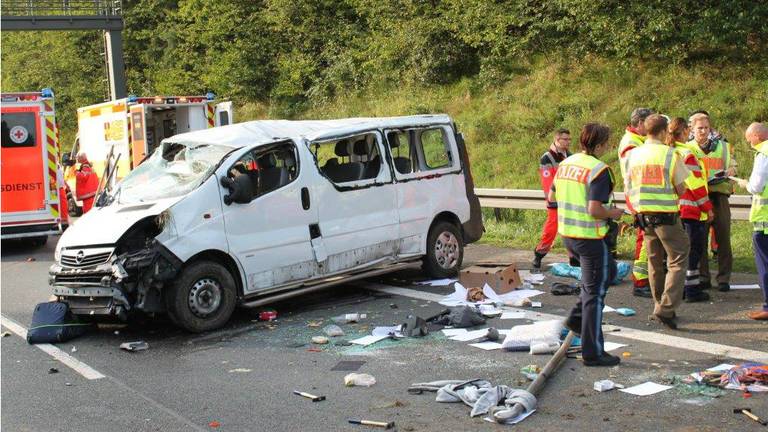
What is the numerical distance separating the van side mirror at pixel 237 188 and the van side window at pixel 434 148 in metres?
2.69

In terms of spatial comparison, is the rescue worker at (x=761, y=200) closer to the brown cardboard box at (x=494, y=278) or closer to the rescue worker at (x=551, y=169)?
the brown cardboard box at (x=494, y=278)

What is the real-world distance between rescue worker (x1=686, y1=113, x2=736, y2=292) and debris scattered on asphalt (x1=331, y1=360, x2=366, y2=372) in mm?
4017

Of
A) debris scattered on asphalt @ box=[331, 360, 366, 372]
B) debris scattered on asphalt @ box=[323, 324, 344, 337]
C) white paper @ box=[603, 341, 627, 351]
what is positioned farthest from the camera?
debris scattered on asphalt @ box=[323, 324, 344, 337]

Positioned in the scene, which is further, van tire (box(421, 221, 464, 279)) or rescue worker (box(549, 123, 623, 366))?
van tire (box(421, 221, 464, 279))

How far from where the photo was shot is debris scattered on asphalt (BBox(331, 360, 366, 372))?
24.2ft

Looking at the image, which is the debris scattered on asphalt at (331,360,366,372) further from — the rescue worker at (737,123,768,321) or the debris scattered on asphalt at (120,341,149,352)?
the rescue worker at (737,123,768,321)

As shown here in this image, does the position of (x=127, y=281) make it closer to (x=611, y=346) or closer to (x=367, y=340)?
(x=367, y=340)

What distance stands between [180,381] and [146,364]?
75cm

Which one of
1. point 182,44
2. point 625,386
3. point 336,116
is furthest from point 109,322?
point 182,44

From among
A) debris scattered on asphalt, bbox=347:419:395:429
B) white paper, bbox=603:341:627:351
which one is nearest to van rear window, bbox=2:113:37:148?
white paper, bbox=603:341:627:351

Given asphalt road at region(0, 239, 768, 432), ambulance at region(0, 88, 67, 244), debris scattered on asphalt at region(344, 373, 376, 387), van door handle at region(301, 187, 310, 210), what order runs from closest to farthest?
asphalt road at region(0, 239, 768, 432), debris scattered on asphalt at region(344, 373, 376, 387), van door handle at region(301, 187, 310, 210), ambulance at region(0, 88, 67, 244)

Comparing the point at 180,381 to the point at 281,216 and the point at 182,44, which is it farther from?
the point at 182,44

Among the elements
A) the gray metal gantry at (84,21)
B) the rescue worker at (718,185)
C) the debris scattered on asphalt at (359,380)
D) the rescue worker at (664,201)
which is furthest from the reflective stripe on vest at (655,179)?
the gray metal gantry at (84,21)

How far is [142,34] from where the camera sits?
39.7 meters
